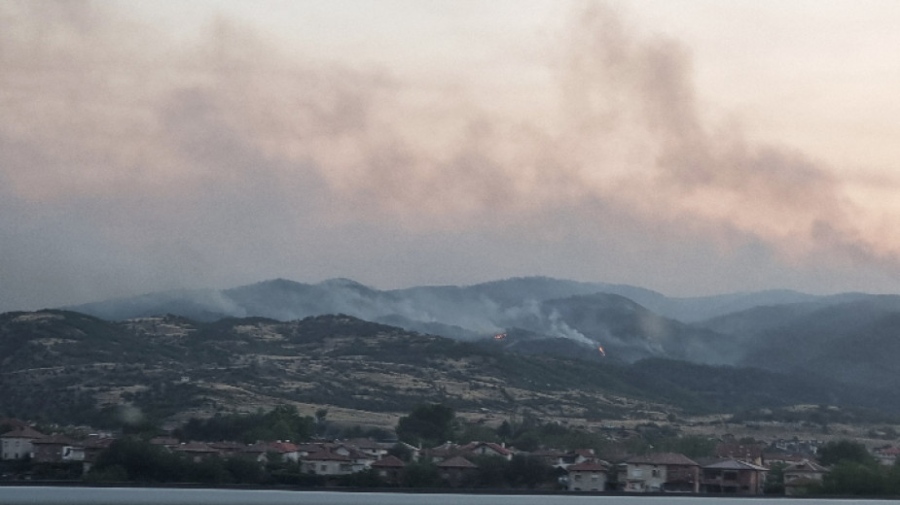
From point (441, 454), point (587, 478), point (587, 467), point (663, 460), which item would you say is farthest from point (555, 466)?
point (441, 454)

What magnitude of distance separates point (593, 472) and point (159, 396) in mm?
45808

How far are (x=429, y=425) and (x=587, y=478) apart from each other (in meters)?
23.1

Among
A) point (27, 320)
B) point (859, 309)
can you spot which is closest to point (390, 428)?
point (27, 320)

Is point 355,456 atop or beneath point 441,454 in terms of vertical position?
beneath

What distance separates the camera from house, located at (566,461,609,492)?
134ft

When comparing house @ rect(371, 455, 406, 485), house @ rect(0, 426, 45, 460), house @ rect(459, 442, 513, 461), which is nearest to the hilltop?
house @ rect(0, 426, 45, 460)

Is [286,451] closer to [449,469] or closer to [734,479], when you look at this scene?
[449,469]

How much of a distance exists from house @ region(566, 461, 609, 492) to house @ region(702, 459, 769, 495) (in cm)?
374

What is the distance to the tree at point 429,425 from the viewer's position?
2462 inches

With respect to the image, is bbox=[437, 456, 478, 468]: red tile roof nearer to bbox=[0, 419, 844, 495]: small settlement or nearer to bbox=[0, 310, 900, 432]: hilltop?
bbox=[0, 419, 844, 495]: small settlement

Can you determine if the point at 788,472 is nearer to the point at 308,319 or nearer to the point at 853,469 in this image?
the point at 853,469

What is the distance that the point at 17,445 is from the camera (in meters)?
44.5

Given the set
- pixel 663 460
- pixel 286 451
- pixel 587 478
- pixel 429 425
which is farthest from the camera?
pixel 429 425

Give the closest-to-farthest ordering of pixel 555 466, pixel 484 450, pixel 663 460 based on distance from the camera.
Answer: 1. pixel 663 460
2. pixel 555 466
3. pixel 484 450
